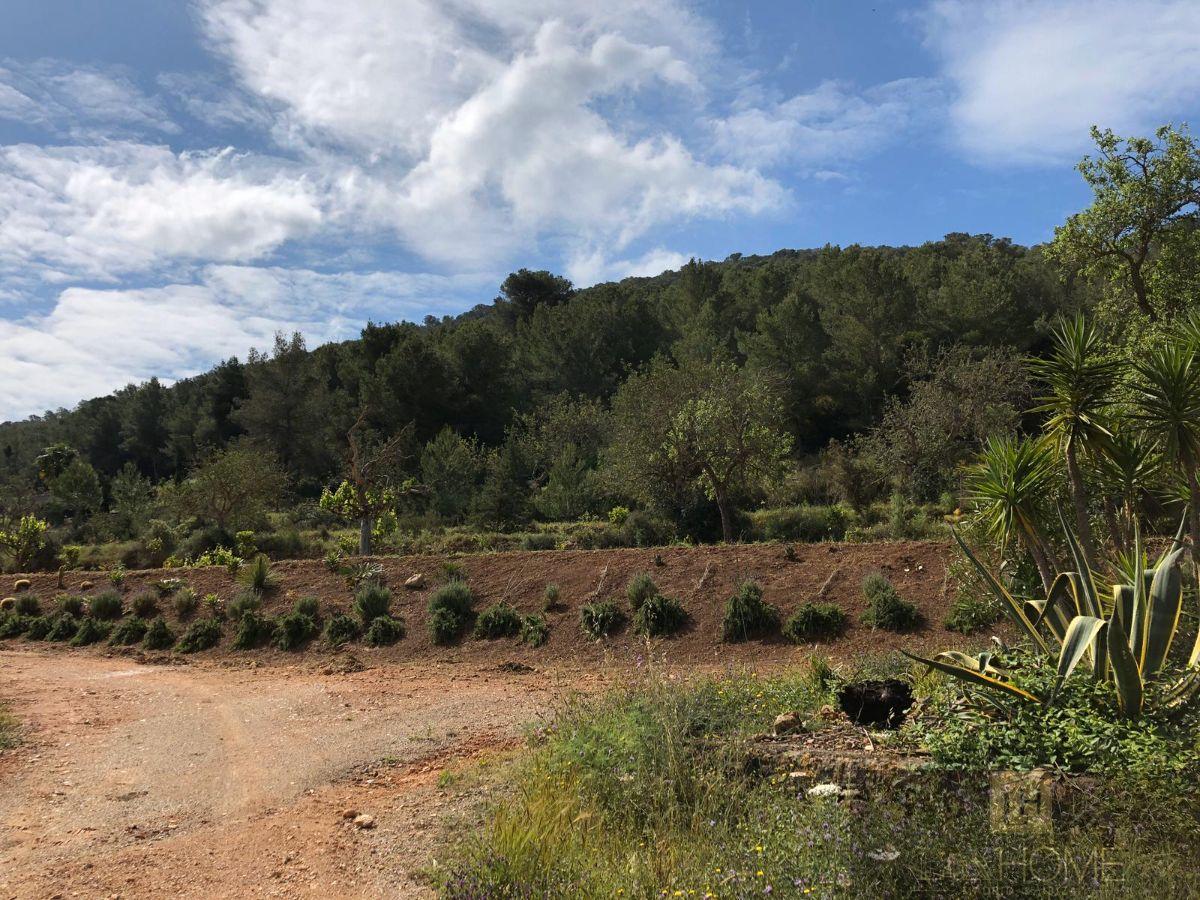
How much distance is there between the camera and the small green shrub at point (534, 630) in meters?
11.4

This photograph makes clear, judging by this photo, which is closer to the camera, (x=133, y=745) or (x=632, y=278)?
(x=133, y=745)

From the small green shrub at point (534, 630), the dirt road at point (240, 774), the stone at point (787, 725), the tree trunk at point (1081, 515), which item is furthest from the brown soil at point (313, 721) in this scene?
the tree trunk at point (1081, 515)

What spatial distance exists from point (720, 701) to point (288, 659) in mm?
8424

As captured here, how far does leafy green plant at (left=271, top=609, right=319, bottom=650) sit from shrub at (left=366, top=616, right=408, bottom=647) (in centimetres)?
109

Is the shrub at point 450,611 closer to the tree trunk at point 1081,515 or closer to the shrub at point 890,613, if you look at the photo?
the shrub at point 890,613

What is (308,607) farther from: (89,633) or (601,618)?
(601,618)

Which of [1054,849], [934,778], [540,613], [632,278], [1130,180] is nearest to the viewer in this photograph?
[1054,849]

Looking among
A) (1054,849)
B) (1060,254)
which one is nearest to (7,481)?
(1060,254)

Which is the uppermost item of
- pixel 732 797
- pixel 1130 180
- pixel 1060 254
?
pixel 1130 180

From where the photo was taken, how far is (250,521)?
930 inches

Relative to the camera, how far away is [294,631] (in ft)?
42.1

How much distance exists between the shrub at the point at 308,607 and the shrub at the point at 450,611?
7.06 feet

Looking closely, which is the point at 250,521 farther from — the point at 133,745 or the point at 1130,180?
the point at 1130,180

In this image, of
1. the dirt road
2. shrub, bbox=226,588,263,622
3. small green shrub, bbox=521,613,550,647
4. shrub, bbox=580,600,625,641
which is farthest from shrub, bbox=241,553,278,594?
shrub, bbox=580,600,625,641
